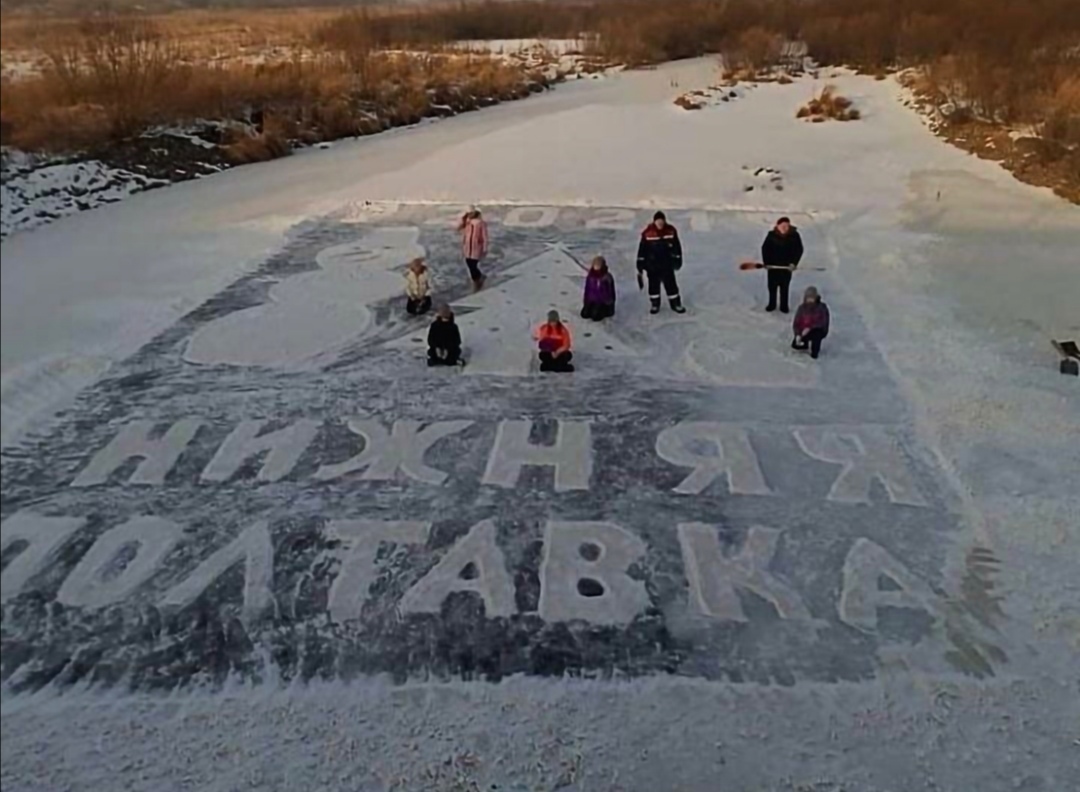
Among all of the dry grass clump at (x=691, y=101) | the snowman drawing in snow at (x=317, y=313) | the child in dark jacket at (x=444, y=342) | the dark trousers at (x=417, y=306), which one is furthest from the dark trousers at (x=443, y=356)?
the dry grass clump at (x=691, y=101)

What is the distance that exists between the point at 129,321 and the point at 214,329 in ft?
21.5

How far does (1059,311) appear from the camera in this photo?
9992 millimetres

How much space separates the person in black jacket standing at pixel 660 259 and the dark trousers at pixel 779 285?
95cm

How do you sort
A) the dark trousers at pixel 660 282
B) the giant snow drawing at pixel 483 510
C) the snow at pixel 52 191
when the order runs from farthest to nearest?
the dark trousers at pixel 660 282
the giant snow drawing at pixel 483 510
the snow at pixel 52 191

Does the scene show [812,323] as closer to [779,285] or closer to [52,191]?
[779,285]

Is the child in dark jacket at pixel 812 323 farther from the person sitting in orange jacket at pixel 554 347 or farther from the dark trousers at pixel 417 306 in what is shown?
the dark trousers at pixel 417 306

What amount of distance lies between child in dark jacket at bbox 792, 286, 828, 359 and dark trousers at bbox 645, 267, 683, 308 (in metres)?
1.62

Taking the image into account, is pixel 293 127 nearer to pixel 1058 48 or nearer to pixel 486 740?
pixel 1058 48

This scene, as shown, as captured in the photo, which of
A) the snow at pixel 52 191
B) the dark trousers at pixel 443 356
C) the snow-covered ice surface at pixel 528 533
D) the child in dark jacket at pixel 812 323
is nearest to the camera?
the snow at pixel 52 191

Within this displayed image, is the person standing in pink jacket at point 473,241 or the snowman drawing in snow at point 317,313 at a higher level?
the person standing in pink jacket at point 473,241

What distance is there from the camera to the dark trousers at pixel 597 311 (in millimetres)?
10242

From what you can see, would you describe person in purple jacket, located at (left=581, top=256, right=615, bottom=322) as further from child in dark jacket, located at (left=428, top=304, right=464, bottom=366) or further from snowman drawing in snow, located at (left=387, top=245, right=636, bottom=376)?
child in dark jacket, located at (left=428, top=304, right=464, bottom=366)

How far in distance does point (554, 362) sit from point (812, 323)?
2.42m

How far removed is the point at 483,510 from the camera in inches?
253
